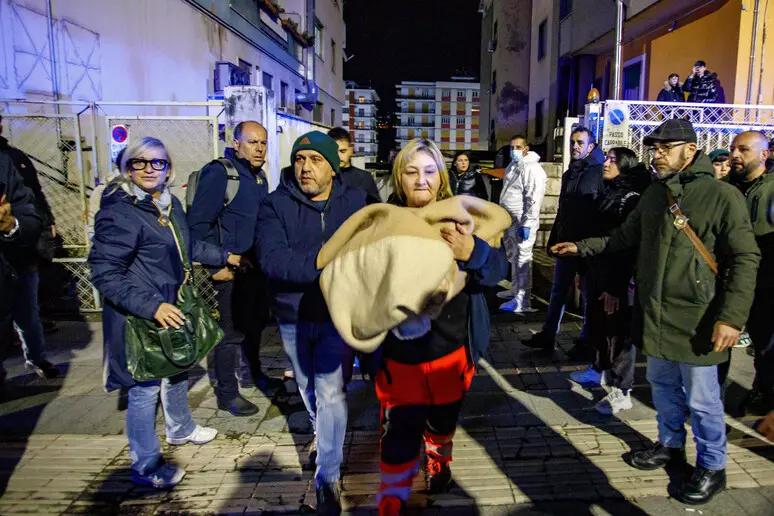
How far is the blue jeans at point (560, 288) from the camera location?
5.26 m

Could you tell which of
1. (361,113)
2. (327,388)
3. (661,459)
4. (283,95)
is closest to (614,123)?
(661,459)

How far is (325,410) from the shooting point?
114 inches

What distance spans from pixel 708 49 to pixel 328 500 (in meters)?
13.9

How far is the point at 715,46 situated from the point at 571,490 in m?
12.7

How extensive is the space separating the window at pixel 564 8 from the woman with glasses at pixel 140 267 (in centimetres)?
1916


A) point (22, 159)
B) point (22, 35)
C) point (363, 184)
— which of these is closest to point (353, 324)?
point (363, 184)

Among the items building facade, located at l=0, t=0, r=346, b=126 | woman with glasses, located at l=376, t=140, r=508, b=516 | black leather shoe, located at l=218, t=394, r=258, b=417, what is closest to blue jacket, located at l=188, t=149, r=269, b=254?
black leather shoe, located at l=218, t=394, r=258, b=417

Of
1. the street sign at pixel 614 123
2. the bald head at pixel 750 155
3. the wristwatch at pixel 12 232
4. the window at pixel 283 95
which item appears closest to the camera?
the wristwatch at pixel 12 232

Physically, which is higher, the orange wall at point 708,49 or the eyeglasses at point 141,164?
the orange wall at point 708,49

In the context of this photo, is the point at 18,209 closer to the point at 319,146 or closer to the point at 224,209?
the point at 224,209

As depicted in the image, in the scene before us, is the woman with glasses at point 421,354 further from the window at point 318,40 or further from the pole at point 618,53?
the window at point 318,40

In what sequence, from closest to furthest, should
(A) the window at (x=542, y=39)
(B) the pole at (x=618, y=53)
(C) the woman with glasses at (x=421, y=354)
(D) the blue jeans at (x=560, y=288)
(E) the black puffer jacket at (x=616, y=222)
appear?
(C) the woman with glasses at (x=421, y=354)
(E) the black puffer jacket at (x=616, y=222)
(D) the blue jeans at (x=560, y=288)
(B) the pole at (x=618, y=53)
(A) the window at (x=542, y=39)

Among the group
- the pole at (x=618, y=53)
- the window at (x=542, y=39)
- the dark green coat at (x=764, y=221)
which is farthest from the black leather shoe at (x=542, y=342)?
the window at (x=542, y=39)

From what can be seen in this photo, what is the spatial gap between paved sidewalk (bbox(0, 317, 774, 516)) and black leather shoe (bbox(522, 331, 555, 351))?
58 cm
